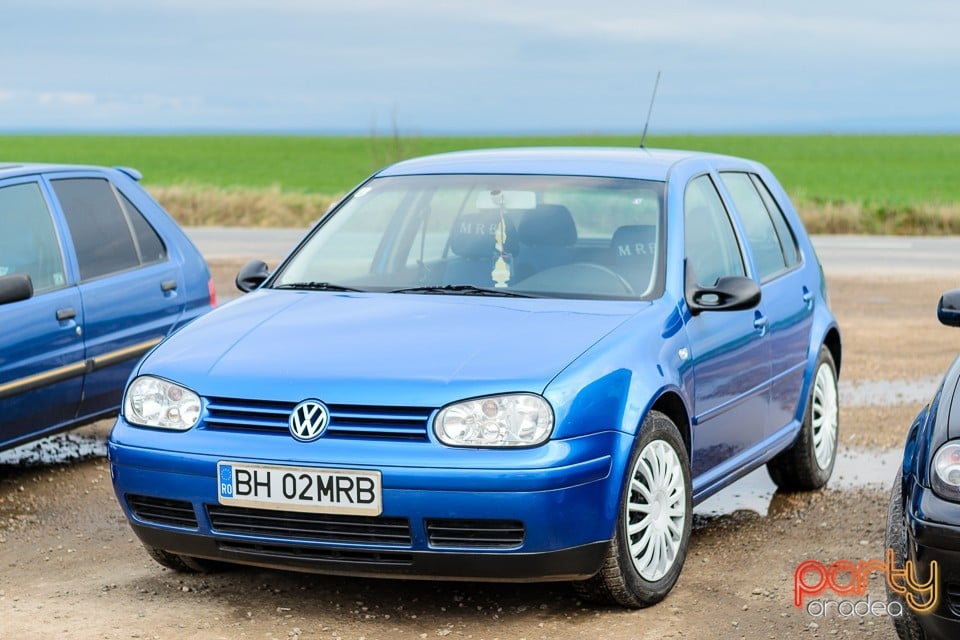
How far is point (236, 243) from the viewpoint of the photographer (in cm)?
2583

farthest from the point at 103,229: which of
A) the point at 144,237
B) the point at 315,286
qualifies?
the point at 315,286

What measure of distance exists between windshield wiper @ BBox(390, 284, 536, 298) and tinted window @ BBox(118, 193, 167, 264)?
280cm

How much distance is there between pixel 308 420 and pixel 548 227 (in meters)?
1.75

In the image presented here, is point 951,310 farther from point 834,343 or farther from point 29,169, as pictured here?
point 29,169

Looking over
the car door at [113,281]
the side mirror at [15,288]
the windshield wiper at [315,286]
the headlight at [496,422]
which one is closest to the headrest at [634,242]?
the windshield wiper at [315,286]

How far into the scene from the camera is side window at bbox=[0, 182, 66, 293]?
7.26 meters

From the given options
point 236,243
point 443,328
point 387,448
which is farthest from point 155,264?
point 236,243

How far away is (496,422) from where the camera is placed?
4.64m

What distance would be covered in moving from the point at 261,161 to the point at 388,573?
9317cm

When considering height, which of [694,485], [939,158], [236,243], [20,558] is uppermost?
[694,485]

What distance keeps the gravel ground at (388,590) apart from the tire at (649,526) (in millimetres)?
99

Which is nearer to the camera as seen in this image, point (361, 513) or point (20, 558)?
point (361, 513)

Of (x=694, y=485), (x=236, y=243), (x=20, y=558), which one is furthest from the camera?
(x=236, y=243)

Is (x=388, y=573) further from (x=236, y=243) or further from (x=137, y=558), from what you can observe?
(x=236, y=243)
